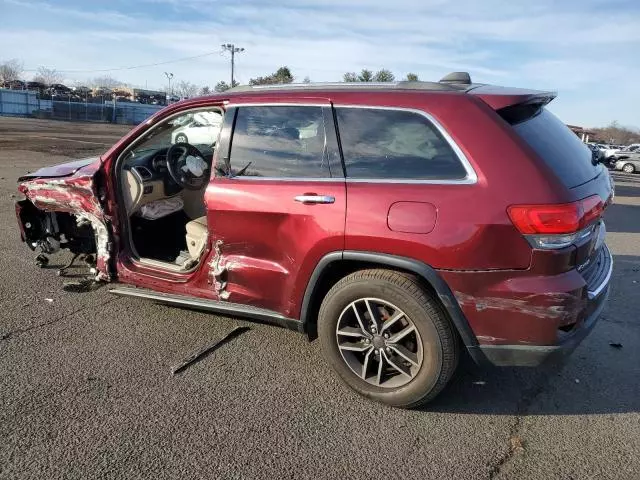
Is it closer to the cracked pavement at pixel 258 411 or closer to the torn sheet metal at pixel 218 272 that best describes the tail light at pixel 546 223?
the cracked pavement at pixel 258 411

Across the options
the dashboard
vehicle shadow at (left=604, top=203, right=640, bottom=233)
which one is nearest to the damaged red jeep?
the dashboard

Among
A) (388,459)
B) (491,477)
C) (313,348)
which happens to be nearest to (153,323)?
(313,348)

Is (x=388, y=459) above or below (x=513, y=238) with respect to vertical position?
below

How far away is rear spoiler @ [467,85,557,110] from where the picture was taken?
291 cm

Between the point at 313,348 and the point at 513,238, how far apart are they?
1.79 meters

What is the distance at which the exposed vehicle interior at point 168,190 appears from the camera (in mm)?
4152

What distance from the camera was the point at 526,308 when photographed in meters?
2.71

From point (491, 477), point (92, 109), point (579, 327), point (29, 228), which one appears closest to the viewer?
point (491, 477)

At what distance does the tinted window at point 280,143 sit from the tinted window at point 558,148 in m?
1.17

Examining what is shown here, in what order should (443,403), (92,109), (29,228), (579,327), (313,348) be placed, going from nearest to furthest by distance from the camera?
(579,327), (443,403), (313,348), (29,228), (92,109)

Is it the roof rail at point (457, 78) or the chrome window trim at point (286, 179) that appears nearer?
the chrome window trim at point (286, 179)

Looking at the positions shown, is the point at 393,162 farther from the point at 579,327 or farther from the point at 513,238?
the point at 579,327

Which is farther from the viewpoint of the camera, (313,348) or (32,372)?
(313,348)

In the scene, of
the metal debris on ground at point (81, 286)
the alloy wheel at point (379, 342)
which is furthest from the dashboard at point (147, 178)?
the alloy wheel at point (379, 342)
